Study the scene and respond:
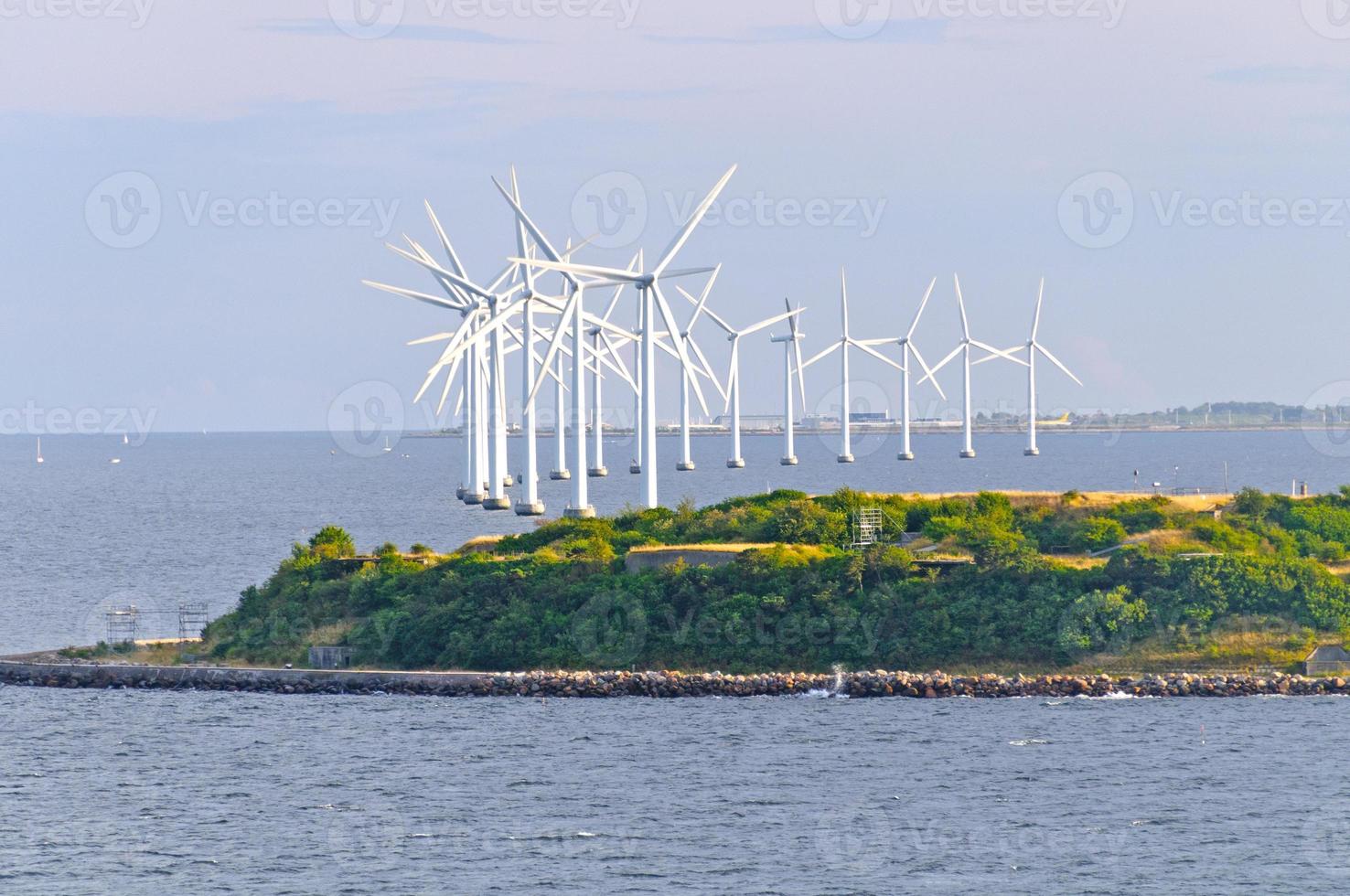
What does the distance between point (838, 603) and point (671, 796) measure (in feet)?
81.0

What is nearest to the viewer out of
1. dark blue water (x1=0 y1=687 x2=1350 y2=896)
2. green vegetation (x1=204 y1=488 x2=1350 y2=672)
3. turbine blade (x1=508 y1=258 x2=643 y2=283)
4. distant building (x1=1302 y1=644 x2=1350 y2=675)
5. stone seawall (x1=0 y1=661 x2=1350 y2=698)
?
dark blue water (x1=0 y1=687 x2=1350 y2=896)

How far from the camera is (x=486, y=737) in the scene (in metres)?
74.0

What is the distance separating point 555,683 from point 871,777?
67.5 feet

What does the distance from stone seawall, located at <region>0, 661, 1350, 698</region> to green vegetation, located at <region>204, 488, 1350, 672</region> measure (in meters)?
2.29

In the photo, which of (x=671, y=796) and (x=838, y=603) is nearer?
(x=671, y=796)

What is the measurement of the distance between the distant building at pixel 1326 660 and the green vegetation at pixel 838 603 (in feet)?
3.62

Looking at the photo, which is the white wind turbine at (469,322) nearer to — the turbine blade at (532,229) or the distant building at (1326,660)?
the turbine blade at (532,229)

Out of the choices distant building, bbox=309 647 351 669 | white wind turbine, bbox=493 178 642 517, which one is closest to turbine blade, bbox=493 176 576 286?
white wind turbine, bbox=493 178 642 517

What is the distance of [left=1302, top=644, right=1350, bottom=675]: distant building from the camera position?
82.0 m

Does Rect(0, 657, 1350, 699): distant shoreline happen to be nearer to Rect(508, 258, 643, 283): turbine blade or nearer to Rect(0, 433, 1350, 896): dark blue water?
Rect(0, 433, 1350, 896): dark blue water

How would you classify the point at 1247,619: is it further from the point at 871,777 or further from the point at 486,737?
the point at 486,737

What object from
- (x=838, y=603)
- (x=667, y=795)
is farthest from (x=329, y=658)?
(x=667, y=795)

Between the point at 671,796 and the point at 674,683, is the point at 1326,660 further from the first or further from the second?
the point at 671,796

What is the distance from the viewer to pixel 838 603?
87.2 meters
